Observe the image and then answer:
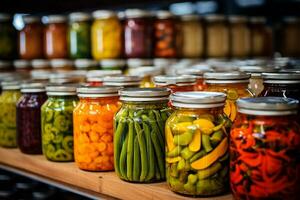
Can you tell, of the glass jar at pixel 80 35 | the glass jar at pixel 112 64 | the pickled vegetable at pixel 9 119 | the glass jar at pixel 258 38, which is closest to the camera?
the pickled vegetable at pixel 9 119

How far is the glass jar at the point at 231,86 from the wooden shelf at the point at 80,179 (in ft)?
0.65

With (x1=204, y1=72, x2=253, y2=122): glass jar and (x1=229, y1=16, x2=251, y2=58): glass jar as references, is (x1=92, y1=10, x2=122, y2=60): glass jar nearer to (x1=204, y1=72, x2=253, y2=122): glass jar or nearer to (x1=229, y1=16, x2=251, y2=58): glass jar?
(x1=229, y1=16, x2=251, y2=58): glass jar

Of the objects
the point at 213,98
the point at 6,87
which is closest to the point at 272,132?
the point at 213,98

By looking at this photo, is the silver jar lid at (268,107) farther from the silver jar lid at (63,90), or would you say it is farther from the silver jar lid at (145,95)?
the silver jar lid at (63,90)

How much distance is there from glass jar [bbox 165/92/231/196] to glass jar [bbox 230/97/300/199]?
0.20 feet

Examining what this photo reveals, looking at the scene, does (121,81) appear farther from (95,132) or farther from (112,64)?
(112,64)

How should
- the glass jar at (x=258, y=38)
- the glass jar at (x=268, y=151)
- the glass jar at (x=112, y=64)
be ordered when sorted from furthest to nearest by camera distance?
the glass jar at (x=258, y=38)
the glass jar at (x=112, y=64)
the glass jar at (x=268, y=151)

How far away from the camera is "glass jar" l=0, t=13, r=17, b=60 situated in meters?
2.12

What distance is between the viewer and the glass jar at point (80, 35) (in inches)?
76.4

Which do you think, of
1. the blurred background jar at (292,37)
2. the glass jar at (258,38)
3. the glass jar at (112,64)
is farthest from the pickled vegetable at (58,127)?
the blurred background jar at (292,37)

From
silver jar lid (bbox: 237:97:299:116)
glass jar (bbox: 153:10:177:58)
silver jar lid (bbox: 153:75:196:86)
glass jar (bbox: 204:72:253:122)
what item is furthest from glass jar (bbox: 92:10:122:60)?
silver jar lid (bbox: 237:97:299:116)

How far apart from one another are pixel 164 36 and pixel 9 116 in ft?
2.38

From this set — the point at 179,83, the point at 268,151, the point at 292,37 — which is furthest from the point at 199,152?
the point at 292,37

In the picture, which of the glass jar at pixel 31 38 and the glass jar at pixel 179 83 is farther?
the glass jar at pixel 31 38
